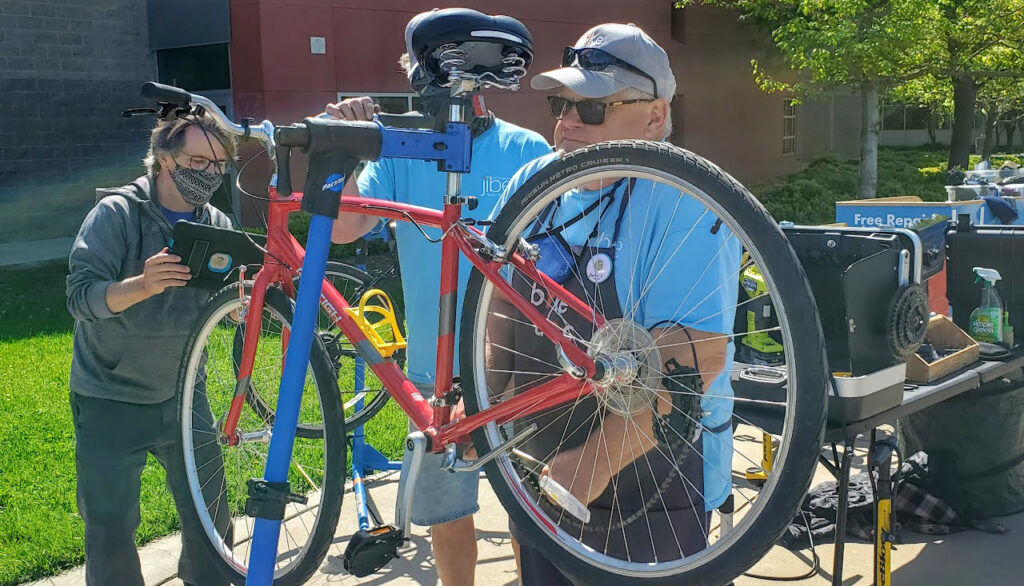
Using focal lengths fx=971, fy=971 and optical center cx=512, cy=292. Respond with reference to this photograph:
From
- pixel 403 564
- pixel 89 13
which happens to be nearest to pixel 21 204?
pixel 89 13

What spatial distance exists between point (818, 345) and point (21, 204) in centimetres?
1553

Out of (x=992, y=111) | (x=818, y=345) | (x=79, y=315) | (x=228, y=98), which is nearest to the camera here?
(x=818, y=345)

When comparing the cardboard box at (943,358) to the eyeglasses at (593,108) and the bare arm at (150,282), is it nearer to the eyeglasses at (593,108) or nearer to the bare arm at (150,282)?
the eyeglasses at (593,108)

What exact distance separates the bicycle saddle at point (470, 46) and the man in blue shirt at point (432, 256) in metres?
1.06

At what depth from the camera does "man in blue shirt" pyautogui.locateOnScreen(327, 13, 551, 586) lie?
10.3 feet

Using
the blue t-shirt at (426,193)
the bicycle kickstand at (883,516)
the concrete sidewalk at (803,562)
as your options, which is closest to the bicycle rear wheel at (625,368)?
the blue t-shirt at (426,193)

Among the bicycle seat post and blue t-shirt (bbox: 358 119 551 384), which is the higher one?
the bicycle seat post

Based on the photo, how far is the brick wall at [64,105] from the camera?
14547 millimetres

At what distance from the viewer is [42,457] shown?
5539 mm

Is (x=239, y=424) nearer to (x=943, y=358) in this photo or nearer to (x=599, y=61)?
(x=599, y=61)

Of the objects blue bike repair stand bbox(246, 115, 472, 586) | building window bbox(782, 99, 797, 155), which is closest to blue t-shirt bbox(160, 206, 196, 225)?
blue bike repair stand bbox(246, 115, 472, 586)

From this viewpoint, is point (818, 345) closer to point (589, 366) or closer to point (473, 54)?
point (589, 366)

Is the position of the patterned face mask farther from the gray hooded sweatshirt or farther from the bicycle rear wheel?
the bicycle rear wheel

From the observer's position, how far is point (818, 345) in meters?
1.61
